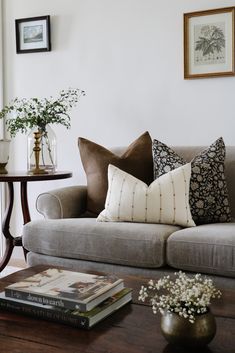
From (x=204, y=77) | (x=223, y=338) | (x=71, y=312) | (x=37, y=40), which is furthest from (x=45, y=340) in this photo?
(x=37, y=40)

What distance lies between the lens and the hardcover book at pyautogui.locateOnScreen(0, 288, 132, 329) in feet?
3.76

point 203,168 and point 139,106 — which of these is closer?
point 203,168

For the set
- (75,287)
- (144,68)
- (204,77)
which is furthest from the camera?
(144,68)

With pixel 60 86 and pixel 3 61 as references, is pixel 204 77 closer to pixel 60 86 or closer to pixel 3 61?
pixel 60 86

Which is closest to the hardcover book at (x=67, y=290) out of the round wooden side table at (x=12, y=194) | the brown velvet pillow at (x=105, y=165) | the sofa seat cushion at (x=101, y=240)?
the sofa seat cushion at (x=101, y=240)

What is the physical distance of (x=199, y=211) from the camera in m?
2.28

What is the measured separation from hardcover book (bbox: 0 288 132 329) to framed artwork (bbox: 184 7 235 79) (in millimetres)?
1900

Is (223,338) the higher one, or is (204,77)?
(204,77)

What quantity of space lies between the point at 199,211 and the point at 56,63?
67.8 inches

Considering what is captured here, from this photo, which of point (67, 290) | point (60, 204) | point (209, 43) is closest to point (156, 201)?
point (60, 204)

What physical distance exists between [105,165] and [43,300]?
1.40 metres

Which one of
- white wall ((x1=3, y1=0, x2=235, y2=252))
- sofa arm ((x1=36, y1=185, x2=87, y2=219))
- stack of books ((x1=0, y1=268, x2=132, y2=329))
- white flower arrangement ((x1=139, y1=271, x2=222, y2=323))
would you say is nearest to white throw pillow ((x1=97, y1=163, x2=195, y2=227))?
sofa arm ((x1=36, y1=185, x2=87, y2=219))

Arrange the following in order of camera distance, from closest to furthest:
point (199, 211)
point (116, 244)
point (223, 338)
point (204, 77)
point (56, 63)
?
point (223, 338)
point (116, 244)
point (199, 211)
point (204, 77)
point (56, 63)

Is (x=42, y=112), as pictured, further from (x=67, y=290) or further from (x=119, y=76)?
(x=67, y=290)
